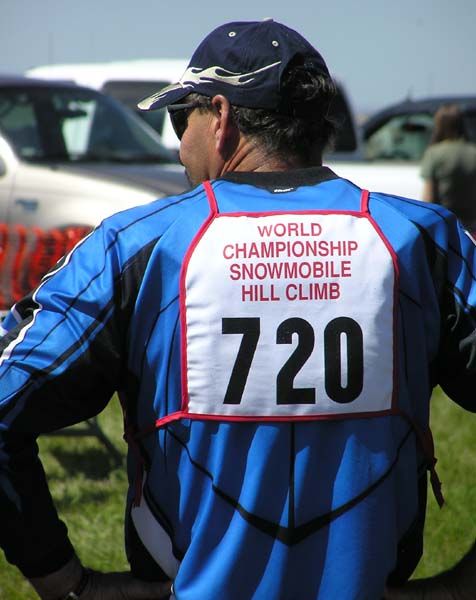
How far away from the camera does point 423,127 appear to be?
1141 centimetres

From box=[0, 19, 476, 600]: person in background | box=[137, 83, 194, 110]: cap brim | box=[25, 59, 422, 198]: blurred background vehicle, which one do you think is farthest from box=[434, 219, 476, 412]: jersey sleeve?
box=[25, 59, 422, 198]: blurred background vehicle

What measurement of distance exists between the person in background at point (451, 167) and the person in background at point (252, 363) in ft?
22.8

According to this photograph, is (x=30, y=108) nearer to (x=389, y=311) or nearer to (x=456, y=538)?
(x=456, y=538)

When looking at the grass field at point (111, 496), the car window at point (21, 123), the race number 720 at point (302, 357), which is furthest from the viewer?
the car window at point (21, 123)

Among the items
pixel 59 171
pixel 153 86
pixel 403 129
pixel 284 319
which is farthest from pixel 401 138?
pixel 284 319

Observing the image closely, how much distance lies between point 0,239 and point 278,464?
19.7ft

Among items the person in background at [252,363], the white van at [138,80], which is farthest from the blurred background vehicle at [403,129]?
the person in background at [252,363]

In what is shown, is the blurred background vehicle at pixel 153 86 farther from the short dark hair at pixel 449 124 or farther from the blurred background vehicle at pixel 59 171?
the blurred background vehicle at pixel 59 171

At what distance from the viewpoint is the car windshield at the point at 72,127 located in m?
8.12

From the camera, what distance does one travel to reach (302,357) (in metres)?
1.69

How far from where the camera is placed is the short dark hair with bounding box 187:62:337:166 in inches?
70.5

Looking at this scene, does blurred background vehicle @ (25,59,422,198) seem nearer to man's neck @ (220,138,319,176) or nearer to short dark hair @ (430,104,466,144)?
short dark hair @ (430,104,466,144)

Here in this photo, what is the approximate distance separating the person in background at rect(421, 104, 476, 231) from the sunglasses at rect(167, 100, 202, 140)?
6.87 metres

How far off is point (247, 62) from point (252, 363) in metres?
0.52
